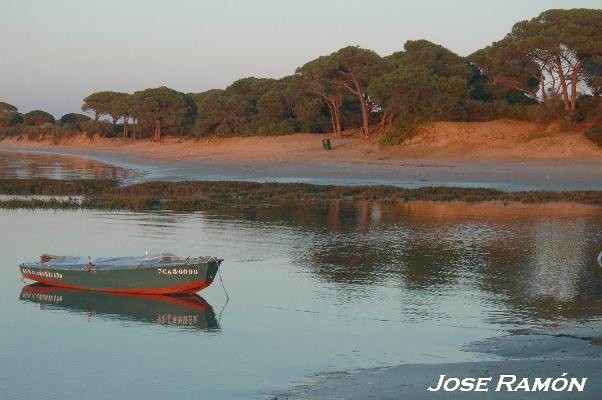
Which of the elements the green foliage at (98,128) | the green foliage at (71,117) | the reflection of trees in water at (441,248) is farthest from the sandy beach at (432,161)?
the green foliage at (71,117)

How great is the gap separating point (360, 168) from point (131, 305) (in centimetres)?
3681

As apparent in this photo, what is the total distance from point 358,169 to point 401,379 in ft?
139

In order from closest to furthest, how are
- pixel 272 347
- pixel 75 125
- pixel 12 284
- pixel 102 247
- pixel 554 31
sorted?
pixel 272 347, pixel 12 284, pixel 102 247, pixel 554 31, pixel 75 125

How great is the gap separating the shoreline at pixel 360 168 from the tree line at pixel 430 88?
386 cm

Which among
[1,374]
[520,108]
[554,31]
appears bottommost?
[1,374]

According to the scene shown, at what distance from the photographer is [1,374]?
13.4 m

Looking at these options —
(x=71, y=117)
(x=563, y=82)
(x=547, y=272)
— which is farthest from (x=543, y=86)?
(x=71, y=117)

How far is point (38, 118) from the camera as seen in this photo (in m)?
168

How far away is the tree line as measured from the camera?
5919cm

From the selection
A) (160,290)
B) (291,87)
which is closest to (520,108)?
(291,87)

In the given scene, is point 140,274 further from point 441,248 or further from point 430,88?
point 430,88

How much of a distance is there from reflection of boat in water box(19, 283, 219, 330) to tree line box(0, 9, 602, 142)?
4320 centimetres

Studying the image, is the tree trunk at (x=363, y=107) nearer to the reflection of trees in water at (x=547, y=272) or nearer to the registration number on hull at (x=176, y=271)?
the reflection of trees in water at (x=547, y=272)

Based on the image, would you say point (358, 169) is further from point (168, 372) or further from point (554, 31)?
point (168, 372)
